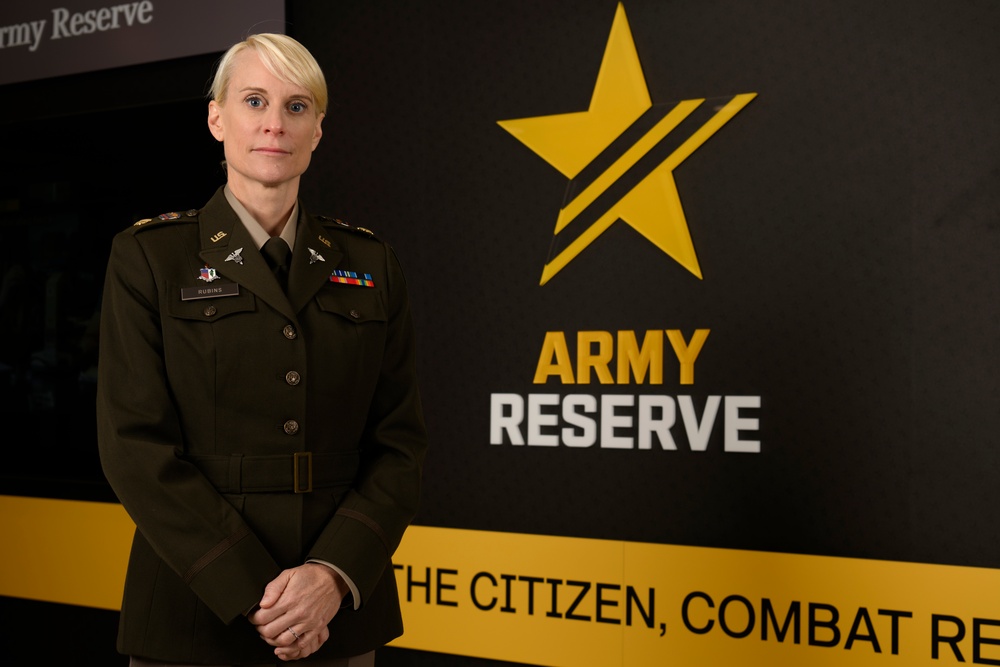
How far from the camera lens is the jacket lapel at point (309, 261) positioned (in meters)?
1.49

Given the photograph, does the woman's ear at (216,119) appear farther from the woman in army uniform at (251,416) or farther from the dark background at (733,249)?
the dark background at (733,249)

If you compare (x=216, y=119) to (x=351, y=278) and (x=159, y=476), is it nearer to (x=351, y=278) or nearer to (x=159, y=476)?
(x=351, y=278)

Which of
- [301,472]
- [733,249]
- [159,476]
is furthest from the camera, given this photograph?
[733,249]

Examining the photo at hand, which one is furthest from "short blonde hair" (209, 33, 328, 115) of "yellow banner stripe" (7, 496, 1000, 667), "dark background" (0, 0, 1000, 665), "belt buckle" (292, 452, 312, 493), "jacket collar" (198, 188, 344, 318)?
"yellow banner stripe" (7, 496, 1000, 667)

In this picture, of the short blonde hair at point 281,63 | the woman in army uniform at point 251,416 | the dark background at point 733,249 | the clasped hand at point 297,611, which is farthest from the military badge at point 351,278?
the dark background at point 733,249

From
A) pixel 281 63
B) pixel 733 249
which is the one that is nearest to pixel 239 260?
pixel 281 63

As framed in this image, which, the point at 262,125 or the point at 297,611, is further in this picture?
the point at 262,125

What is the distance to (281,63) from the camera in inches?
57.9

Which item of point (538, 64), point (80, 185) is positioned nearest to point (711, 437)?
point (538, 64)

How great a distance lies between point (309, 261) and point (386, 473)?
345 millimetres

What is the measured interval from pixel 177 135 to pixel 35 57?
65cm

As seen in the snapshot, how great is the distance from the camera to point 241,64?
1.50 meters

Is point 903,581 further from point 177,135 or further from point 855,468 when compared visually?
point 177,135

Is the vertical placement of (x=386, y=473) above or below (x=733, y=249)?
below
